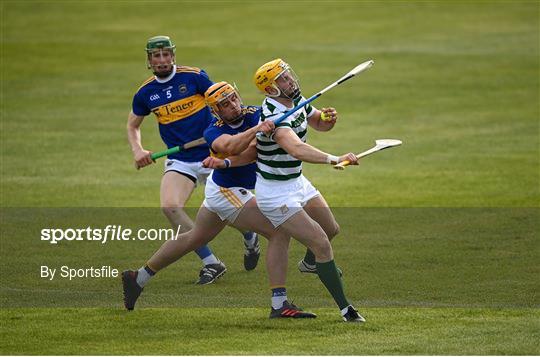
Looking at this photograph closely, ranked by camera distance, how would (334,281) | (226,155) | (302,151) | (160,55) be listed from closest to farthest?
(302,151)
(334,281)
(226,155)
(160,55)

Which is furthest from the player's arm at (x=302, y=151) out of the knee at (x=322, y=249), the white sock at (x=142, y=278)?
the white sock at (x=142, y=278)

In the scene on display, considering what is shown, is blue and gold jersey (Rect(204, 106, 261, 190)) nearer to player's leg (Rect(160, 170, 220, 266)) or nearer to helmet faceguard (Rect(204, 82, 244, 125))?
helmet faceguard (Rect(204, 82, 244, 125))

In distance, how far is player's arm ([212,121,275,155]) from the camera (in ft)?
36.8

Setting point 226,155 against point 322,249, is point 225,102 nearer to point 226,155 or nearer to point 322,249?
point 226,155

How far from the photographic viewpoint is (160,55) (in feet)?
45.6

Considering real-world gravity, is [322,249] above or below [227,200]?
below

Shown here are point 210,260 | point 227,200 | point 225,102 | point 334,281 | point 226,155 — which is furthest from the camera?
point 210,260

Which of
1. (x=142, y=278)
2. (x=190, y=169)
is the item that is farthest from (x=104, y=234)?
(x=142, y=278)

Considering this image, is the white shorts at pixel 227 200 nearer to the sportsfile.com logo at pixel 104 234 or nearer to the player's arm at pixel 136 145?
the player's arm at pixel 136 145

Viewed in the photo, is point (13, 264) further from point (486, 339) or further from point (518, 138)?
point (518, 138)

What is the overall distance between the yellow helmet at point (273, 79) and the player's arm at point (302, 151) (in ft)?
1.58

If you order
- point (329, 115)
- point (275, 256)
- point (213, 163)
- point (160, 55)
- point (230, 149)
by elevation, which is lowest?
point (275, 256)

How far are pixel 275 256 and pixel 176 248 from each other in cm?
109

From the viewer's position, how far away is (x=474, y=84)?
1148 inches
